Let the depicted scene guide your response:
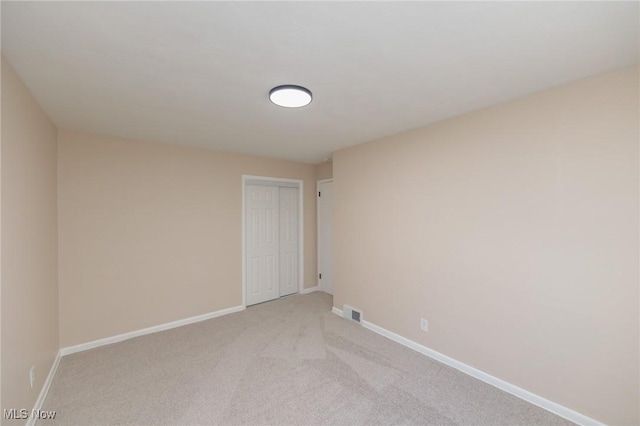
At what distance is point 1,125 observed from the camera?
4.87 ft

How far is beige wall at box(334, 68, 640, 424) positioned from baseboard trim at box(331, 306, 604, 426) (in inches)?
1.8

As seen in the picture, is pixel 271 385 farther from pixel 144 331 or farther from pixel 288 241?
pixel 288 241

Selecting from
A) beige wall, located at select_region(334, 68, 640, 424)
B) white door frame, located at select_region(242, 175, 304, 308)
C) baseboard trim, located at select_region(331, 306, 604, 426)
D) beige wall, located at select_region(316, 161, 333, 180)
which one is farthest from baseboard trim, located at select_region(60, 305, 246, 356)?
beige wall, located at select_region(316, 161, 333, 180)

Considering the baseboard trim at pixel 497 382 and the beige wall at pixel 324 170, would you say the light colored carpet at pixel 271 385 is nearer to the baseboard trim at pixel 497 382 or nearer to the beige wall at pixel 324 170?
the baseboard trim at pixel 497 382

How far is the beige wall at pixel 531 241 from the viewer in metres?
1.71

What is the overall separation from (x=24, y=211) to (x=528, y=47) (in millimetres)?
3317

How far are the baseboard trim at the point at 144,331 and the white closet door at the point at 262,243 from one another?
1.41 feet

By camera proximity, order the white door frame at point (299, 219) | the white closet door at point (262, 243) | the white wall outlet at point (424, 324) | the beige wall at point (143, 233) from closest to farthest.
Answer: the white wall outlet at point (424, 324), the beige wall at point (143, 233), the white door frame at point (299, 219), the white closet door at point (262, 243)

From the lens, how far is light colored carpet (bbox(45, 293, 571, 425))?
6.33 ft

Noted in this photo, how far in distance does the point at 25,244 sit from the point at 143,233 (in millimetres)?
1483

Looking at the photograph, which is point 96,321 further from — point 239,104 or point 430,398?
point 430,398

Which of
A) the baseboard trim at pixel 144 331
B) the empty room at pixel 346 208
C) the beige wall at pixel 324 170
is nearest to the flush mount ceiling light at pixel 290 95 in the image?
the empty room at pixel 346 208

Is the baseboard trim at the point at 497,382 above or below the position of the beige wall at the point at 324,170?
below

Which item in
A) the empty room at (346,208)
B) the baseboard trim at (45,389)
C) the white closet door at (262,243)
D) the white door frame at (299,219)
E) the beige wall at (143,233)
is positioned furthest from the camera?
the white closet door at (262,243)
